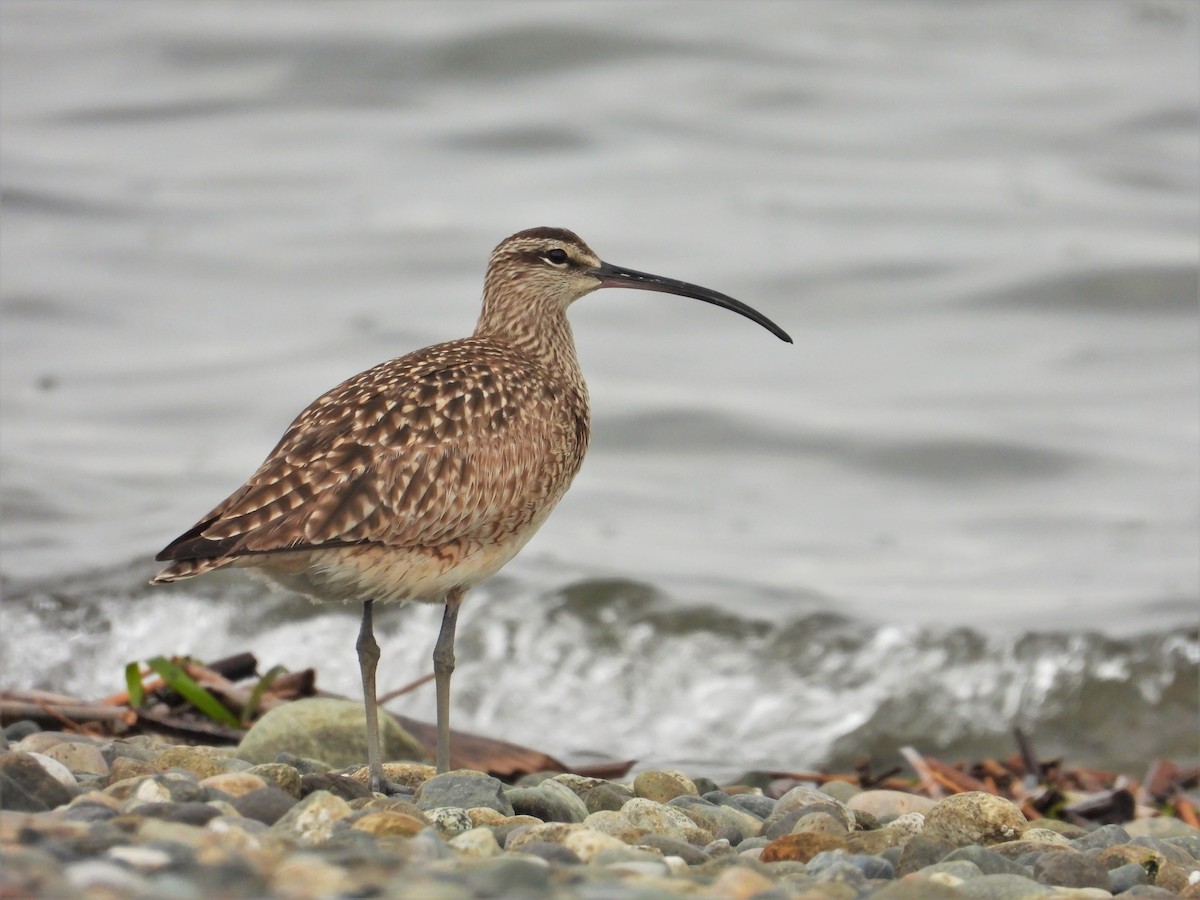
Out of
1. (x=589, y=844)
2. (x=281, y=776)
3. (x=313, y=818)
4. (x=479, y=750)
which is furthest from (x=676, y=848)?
(x=479, y=750)

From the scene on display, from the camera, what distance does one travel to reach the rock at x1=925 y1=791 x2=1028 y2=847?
227 inches

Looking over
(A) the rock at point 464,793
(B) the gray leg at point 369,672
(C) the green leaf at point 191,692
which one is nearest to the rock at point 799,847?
(A) the rock at point 464,793

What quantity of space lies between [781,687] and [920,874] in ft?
20.3

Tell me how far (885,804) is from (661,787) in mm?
898

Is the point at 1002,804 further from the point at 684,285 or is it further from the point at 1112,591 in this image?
the point at 1112,591

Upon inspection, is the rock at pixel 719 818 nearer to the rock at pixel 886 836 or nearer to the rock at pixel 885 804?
the rock at pixel 886 836

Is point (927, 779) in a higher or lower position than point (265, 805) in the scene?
lower

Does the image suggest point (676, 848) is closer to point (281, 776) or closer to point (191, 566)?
point (281, 776)

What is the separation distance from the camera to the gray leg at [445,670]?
6719 millimetres

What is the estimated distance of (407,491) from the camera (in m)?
6.41

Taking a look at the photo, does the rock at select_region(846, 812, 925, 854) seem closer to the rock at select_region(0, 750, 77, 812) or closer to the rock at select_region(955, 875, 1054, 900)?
the rock at select_region(955, 875, 1054, 900)

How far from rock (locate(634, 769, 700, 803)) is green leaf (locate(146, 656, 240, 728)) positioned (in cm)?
234

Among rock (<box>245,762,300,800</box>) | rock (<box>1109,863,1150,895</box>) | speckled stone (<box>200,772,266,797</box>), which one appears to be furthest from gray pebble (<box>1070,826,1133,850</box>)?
speckled stone (<box>200,772,266,797</box>)

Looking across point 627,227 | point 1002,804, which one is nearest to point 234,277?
point 627,227
